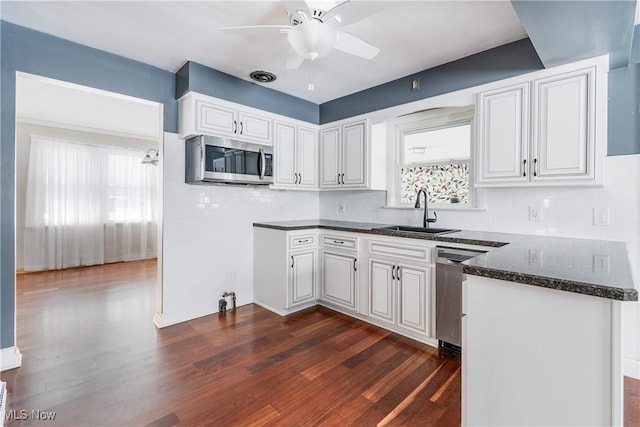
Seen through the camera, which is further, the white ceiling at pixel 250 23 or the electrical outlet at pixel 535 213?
the electrical outlet at pixel 535 213

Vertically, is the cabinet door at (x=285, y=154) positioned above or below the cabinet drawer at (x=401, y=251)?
above

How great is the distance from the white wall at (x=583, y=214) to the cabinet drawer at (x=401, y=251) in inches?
25.3

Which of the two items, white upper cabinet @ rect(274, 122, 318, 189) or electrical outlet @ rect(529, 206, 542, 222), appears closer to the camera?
electrical outlet @ rect(529, 206, 542, 222)

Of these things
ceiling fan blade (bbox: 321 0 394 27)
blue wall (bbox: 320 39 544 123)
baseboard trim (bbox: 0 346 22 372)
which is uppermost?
blue wall (bbox: 320 39 544 123)

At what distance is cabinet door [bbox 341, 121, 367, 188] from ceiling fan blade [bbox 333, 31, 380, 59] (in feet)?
4.17

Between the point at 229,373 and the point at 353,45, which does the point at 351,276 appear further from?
the point at 353,45

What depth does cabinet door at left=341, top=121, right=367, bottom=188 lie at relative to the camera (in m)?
3.36

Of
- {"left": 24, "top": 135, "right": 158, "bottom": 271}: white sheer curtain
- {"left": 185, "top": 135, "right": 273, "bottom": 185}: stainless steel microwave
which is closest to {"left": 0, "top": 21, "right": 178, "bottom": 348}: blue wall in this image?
{"left": 185, "top": 135, "right": 273, "bottom": 185}: stainless steel microwave

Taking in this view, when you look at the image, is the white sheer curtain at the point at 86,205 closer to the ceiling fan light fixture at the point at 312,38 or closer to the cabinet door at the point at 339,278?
the cabinet door at the point at 339,278

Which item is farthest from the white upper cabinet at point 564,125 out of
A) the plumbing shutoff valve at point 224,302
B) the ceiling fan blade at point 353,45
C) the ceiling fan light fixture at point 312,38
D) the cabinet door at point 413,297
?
the plumbing shutoff valve at point 224,302

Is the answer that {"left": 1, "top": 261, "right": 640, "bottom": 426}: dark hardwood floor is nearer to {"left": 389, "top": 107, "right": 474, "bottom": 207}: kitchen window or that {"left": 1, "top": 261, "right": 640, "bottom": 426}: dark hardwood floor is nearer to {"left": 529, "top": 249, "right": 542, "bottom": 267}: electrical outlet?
{"left": 529, "top": 249, "right": 542, "bottom": 267}: electrical outlet

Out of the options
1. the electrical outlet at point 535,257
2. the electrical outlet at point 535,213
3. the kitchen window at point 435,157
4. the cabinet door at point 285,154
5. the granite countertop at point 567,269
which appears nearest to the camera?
the granite countertop at point 567,269

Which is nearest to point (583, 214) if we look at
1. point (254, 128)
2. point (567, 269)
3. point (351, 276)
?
point (567, 269)

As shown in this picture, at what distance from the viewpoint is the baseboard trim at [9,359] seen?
2.10 m
